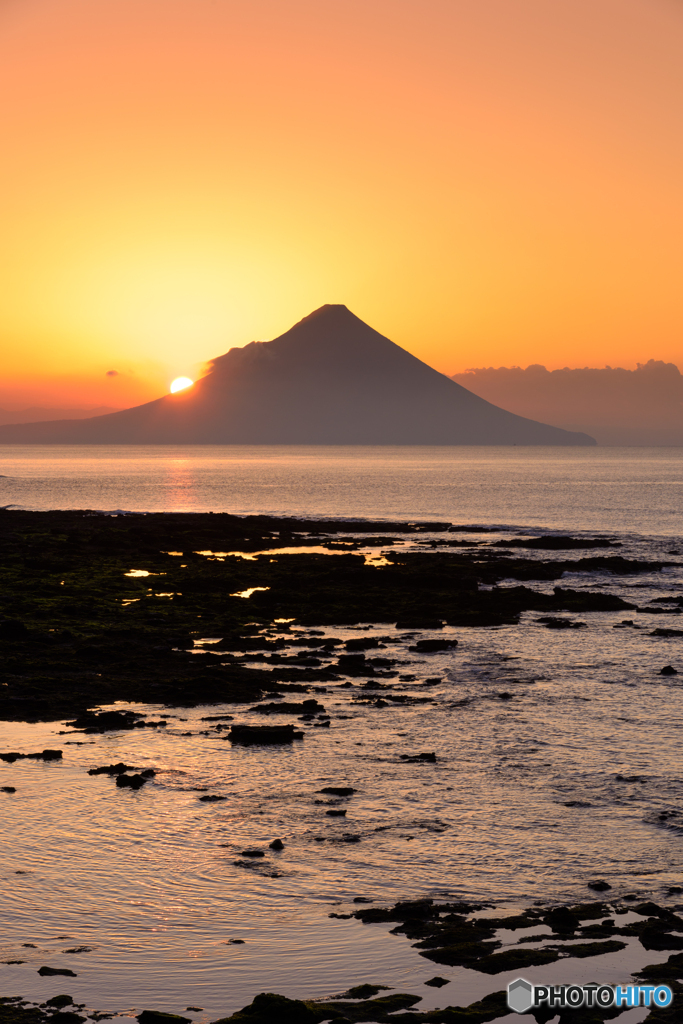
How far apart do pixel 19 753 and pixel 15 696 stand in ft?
13.0

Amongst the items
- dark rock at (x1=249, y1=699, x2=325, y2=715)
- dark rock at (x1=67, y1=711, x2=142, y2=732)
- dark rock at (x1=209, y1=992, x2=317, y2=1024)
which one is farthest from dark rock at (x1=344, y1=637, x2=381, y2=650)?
dark rock at (x1=209, y1=992, x2=317, y2=1024)

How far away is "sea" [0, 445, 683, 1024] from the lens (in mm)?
9148

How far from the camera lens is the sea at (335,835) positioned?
9148 mm

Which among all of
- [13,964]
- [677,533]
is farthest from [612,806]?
[677,533]

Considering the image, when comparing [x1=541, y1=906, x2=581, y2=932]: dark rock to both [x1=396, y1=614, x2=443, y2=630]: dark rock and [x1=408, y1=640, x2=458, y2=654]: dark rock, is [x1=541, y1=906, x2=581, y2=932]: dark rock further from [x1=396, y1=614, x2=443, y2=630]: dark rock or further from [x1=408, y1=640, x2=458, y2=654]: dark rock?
[x1=396, y1=614, x2=443, y2=630]: dark rock

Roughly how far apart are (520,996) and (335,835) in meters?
4.53

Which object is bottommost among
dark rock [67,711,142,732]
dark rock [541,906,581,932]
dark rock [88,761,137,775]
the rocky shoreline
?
dark rock [541,906,581,932]

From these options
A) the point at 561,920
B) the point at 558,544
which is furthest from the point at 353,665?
the point at 558,544

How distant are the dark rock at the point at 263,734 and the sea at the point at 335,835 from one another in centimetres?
33

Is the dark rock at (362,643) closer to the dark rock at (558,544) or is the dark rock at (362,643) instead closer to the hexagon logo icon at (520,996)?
the hexagon logo icon at (520,996)

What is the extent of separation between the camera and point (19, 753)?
614 inches

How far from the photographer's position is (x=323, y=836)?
12.6 meters

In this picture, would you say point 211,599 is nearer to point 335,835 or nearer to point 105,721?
point 105,721

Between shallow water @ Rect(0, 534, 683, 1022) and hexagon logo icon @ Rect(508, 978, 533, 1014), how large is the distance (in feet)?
0.92
